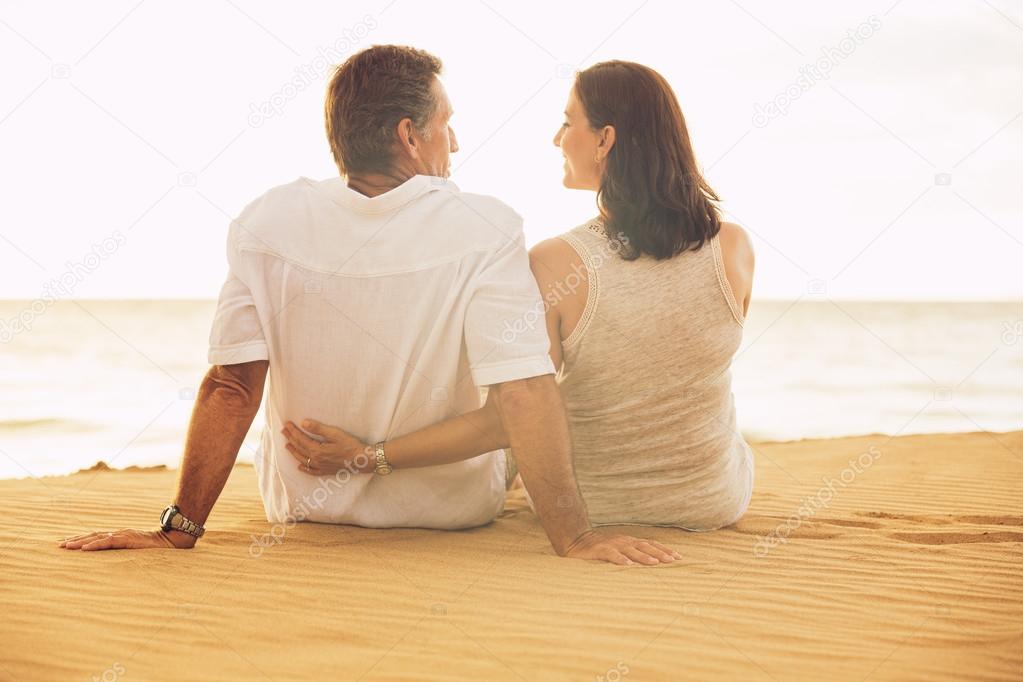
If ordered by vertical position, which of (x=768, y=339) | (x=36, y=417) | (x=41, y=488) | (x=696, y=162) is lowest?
(x=768, y=339)

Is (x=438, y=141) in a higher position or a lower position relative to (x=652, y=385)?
higher

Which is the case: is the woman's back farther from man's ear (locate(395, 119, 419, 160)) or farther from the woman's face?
man's ear (locate(395, 119, 419, 160))

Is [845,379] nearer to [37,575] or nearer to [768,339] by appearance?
[768,339]

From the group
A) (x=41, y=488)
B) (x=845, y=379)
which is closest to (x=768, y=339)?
(x=845, y=379)

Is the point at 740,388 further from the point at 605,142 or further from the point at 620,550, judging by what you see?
the point at 620,550

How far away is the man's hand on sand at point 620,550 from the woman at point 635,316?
0.40m

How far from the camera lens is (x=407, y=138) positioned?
335 centimetres

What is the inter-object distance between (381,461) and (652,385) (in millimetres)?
1050

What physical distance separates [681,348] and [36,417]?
35.0ft

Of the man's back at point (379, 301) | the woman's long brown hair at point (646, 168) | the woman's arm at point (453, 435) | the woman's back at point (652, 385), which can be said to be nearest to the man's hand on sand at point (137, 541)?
the woman's arm at point (453, 435)

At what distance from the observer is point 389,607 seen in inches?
110

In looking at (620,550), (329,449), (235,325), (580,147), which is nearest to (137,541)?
(329,449)

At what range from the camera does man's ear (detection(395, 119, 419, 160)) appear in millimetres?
3326

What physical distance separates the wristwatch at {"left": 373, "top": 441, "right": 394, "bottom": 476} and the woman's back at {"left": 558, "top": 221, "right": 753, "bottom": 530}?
0.76m
